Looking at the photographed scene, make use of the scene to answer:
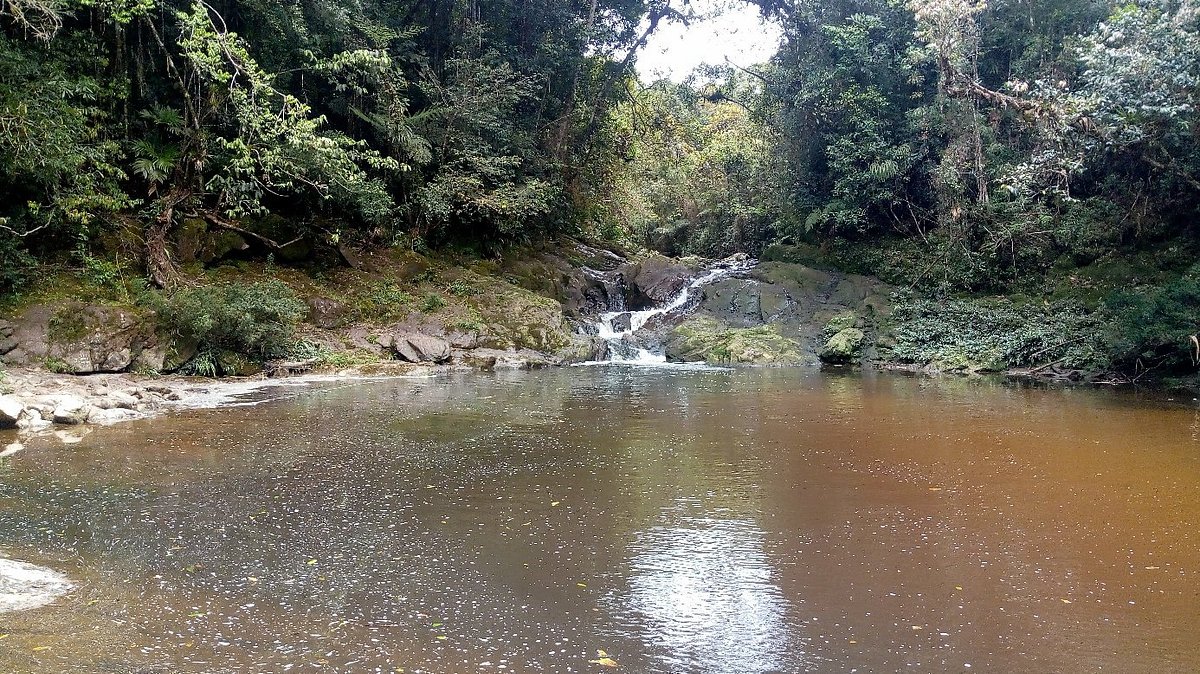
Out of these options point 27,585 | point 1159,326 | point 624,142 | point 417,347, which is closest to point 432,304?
point 417,347

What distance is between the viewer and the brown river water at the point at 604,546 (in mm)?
3934

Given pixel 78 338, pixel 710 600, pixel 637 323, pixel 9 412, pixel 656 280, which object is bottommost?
pixel 710 600

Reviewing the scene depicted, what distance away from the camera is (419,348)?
18.0m

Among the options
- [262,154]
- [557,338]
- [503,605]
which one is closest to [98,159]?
[262,154]

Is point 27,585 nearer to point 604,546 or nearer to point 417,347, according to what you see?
point 604,546

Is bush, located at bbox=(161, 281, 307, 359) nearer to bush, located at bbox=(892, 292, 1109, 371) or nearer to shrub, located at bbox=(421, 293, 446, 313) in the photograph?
shrub, located at bbox=(421, 293, 446, 313)

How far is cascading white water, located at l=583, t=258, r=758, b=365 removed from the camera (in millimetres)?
21828

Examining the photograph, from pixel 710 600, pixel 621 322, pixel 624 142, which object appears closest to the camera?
pixel 710 600

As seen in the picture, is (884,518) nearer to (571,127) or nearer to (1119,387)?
(1119,387)

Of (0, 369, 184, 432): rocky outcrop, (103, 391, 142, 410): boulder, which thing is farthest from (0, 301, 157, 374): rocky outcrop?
(103, 391, 142, 410): boulder

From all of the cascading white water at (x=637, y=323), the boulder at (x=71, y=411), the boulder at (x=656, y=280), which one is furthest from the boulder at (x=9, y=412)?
the boulder at (x=656, y=280)

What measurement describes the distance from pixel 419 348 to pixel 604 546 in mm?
13175

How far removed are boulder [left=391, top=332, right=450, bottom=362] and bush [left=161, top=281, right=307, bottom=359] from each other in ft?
8.14

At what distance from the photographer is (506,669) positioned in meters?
3.70
